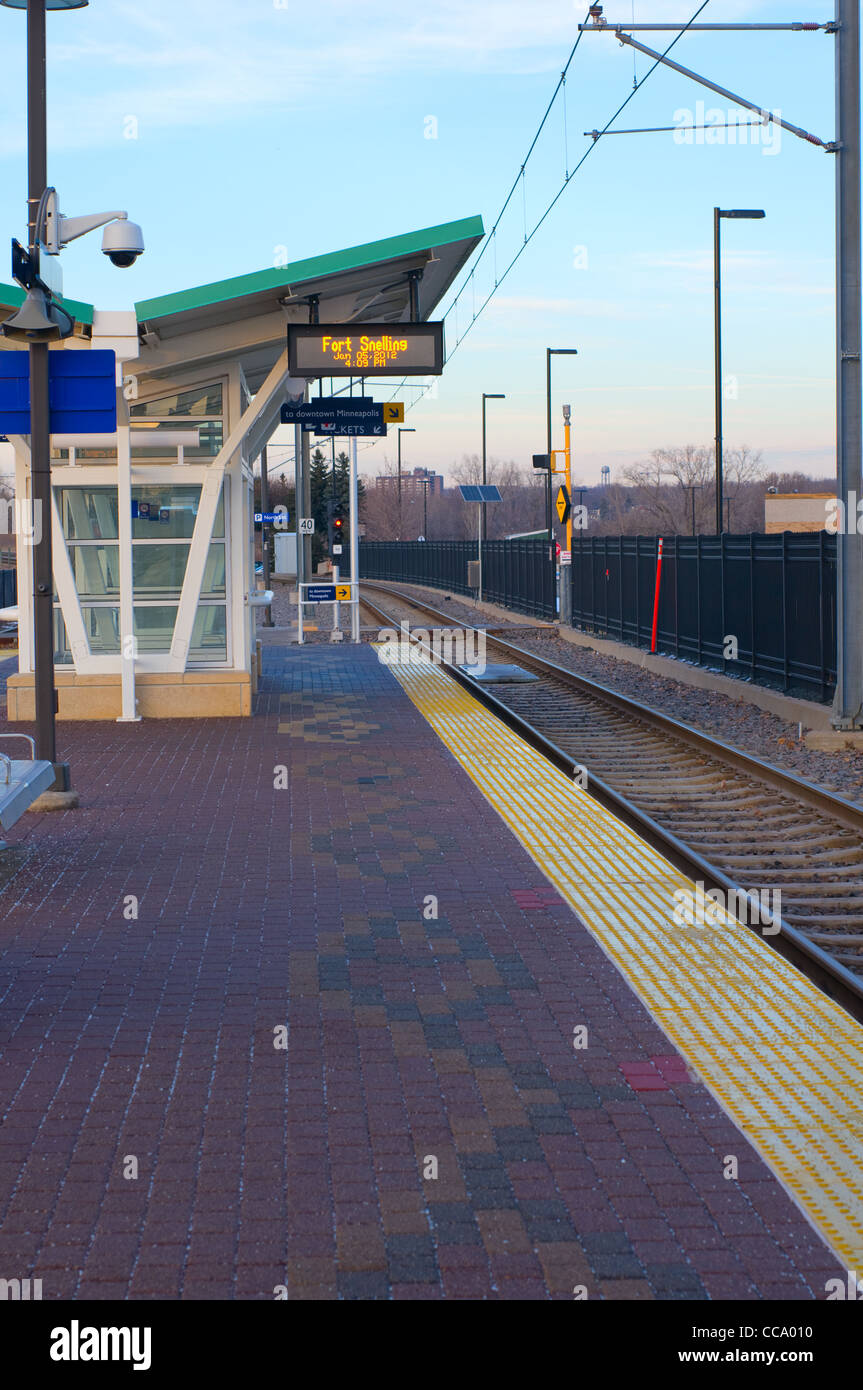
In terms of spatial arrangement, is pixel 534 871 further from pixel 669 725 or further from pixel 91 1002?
pixel 669 725

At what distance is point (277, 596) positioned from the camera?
50062 mm

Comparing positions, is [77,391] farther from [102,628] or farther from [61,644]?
[61,644]

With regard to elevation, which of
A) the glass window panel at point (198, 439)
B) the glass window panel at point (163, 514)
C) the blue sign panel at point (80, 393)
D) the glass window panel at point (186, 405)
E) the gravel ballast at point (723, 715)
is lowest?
the gravel ballast at point (723, 715)

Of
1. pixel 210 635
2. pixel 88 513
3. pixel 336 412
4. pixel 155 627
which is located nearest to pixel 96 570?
pixel 88 513

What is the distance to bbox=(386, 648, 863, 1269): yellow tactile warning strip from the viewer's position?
4.29 m

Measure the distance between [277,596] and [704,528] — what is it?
162ft

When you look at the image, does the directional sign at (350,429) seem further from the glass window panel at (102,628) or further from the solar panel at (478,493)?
the solar panel at (478,493)

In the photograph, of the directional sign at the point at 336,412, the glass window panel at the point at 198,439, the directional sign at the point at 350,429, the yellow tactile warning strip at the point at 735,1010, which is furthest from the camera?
the directional sign at the point at 350,429

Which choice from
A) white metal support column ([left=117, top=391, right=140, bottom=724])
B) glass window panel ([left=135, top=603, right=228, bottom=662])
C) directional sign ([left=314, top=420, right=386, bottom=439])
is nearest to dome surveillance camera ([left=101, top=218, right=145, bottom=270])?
white metal support column ([left=117, top=391, right=140, bottom=724])

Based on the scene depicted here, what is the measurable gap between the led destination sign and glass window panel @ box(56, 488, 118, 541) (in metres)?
2.55

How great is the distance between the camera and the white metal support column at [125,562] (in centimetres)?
1407

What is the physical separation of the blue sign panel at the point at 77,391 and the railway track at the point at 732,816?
4.56 meters

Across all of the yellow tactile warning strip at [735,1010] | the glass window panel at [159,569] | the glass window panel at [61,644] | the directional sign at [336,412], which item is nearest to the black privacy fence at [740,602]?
the directional sign at [336,412]

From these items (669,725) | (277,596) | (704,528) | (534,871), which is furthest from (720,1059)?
(704,528)
